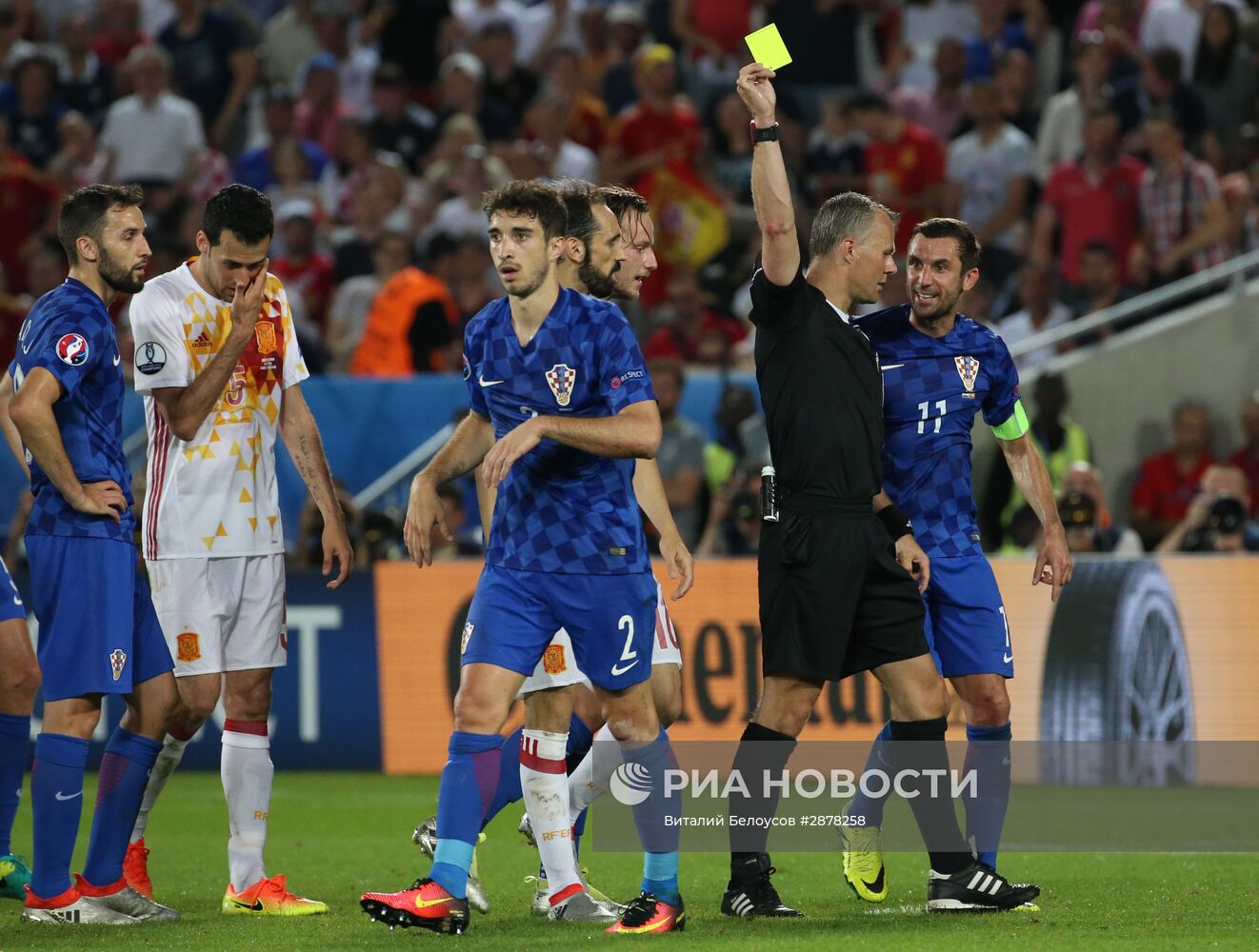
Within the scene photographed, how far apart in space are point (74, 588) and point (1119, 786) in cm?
674

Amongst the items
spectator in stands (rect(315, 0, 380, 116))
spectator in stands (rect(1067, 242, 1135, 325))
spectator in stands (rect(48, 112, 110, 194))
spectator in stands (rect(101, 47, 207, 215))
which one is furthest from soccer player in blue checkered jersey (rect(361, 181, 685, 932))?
spectator in stands (rect(315, 0, 380, 116))

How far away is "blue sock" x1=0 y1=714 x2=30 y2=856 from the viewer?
7.76 meters

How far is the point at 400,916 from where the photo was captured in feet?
20.1

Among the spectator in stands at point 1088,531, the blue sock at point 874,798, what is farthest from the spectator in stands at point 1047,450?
the blue sock at point 874,798

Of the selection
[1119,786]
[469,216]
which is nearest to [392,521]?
[469,216]

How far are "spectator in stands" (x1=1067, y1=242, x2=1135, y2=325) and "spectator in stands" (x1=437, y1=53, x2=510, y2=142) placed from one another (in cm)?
551

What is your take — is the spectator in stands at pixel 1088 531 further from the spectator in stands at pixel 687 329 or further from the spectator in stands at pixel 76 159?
the spectator in stands at pixel 76 159

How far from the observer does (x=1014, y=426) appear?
7656 millimetres

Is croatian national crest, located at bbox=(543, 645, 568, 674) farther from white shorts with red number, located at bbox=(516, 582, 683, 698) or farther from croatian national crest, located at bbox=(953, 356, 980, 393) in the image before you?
croatian national crest, located at bbox=(953, 356, 980, 393)

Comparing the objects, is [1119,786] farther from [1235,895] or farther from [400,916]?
[400,916]

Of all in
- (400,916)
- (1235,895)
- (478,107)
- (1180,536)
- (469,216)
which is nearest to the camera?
(400,916)

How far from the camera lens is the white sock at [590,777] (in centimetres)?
743

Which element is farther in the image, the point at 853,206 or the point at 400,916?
the point at 853,206

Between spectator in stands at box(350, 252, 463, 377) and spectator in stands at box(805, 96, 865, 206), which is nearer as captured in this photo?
spectator in stands at box(350, 252, 463, 377)
